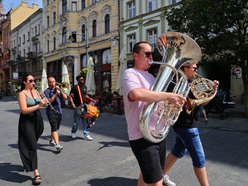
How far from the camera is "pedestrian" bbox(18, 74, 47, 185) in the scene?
442 cm

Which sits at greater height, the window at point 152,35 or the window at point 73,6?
the window at point 73,6

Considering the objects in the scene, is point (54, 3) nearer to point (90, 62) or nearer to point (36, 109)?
point (90, 62)

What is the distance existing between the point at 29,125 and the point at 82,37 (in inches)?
1077

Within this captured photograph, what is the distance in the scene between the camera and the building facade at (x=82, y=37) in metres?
27.0

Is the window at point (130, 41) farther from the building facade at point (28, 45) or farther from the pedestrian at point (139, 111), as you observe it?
the pedestrian at point (139, 111)

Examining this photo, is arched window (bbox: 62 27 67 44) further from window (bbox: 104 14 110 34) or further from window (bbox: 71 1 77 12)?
window (bbox: 104 14 110 34)

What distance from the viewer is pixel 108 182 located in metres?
4.37

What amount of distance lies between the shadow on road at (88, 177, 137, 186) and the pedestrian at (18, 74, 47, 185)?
0.84 m

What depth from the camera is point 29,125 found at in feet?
14.9

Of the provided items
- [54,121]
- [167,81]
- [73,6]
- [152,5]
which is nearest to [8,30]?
[73,6]

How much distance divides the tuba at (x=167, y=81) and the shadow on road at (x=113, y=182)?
70.6 inches

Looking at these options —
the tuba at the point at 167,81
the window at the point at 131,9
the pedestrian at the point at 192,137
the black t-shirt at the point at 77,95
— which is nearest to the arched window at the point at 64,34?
the window at the point at 131,9

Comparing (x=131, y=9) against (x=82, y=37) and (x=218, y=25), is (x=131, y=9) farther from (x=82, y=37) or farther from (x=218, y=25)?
(x=218, y=25)

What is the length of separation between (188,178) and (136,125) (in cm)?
216
